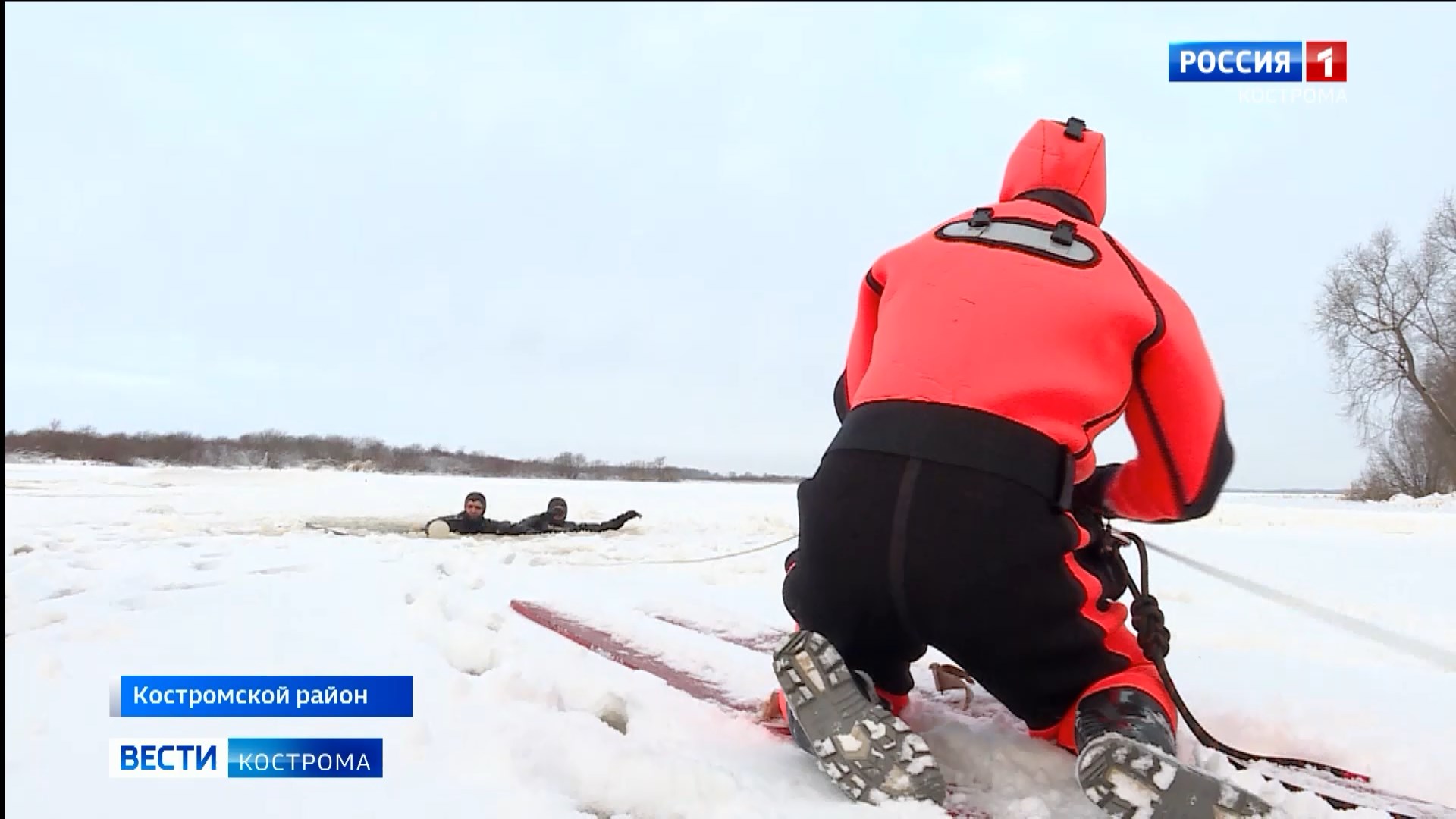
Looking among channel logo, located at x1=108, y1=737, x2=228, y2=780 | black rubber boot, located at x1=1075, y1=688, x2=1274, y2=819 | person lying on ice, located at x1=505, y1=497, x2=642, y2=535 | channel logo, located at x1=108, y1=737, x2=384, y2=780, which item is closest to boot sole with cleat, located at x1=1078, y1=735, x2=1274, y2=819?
black rubber boot, located at x1=1075, y1=688, x2=1274, y2=819

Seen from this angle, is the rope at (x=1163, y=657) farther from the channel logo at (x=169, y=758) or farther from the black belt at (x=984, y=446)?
the channel logo at (x=169, y=758)

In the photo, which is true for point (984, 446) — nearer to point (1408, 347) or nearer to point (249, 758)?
point (249, 758)

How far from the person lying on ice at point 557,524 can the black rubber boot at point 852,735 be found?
6448 mm

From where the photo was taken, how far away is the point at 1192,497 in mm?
1535

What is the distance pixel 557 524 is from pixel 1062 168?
6717 mm

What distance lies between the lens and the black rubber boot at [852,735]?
4.30ft

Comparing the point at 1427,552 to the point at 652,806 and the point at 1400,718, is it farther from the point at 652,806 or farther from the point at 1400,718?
the point at 652,806

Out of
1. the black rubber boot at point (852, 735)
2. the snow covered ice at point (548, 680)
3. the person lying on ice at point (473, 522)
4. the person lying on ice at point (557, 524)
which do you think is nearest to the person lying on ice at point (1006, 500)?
the black rubber boot at point (852, 735)

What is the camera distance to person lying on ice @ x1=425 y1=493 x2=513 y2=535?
702cm

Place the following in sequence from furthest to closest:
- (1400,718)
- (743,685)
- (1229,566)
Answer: (1229,566), (743,685), (1400,718)

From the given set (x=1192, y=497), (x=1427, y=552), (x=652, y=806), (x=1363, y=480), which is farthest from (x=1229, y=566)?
(x=1363, y=480)

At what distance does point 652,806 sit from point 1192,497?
1184 mm

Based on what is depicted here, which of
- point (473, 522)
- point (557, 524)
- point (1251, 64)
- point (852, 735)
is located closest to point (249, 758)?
point (852, 735)

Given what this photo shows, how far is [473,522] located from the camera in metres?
7.10
